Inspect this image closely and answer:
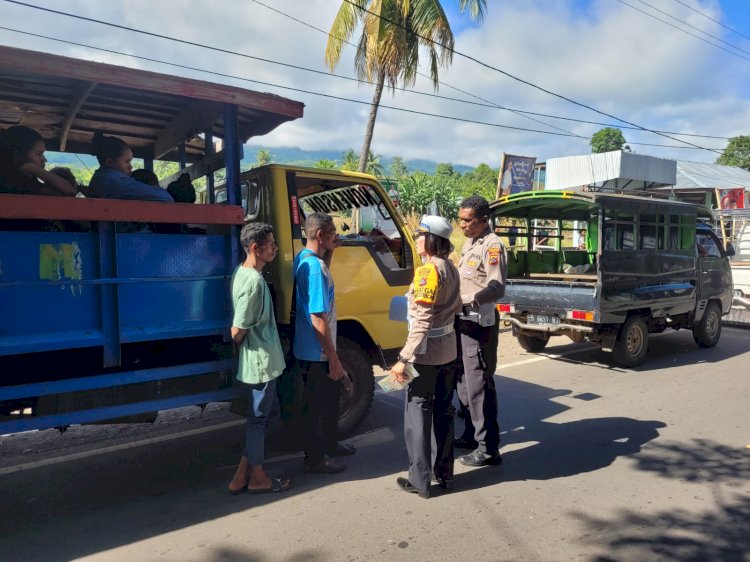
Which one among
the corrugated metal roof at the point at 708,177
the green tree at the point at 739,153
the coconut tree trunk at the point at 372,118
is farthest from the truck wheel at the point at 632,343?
the green tree at the point at 739,153

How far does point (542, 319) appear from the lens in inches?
270

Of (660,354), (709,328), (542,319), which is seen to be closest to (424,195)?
(709,328)

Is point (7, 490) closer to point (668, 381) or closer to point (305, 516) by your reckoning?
point (305, 516)

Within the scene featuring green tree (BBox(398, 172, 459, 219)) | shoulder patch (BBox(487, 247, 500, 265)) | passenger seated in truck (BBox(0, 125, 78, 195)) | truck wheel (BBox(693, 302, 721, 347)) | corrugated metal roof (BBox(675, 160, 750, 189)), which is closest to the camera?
passenger seated in truck (BBox(0, 125, 78, 195))

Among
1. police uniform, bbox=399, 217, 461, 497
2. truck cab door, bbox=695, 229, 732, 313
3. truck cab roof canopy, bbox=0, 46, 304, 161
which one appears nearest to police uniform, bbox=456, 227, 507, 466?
police uniform, bbox=399, 217, 461, 497

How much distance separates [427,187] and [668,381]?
89.5 ft

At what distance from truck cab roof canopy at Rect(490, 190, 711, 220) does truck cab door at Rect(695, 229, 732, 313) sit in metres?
0.50

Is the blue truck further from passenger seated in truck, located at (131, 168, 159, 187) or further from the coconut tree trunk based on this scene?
the coconut tree trunk

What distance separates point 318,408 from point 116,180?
1.99 m

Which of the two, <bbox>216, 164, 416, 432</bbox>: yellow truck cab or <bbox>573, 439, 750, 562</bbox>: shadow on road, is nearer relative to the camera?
<bbox>573, 439, 750, 562</bbox>: shadow on road

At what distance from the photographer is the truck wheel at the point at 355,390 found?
4277mm

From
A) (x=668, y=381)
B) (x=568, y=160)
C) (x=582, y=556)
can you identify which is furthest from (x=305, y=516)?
(x=568, y=160)

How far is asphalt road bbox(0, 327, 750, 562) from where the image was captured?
2852 millimetres

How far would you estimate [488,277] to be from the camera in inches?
155
